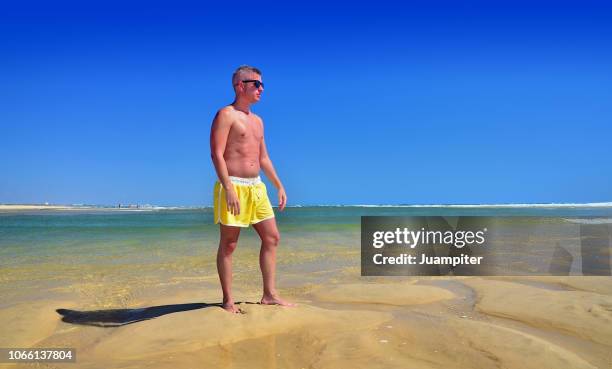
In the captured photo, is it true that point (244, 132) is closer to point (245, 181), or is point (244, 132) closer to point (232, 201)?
point (245, 181)

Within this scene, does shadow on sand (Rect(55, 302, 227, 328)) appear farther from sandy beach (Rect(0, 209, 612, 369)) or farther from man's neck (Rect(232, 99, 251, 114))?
man's neck (Rect(232, 99, 251, 114))

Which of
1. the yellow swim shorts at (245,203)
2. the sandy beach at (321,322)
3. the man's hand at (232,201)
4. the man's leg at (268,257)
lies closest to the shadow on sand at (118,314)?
the sandy beach at (321,322)

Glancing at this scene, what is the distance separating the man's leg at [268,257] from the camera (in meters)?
4.22

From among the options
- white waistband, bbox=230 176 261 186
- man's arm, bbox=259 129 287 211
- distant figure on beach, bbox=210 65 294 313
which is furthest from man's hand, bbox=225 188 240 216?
man's arm, bbox=259 129 287 211

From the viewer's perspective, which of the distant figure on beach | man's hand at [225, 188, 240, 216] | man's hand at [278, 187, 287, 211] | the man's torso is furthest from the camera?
man's hand at [278, 187, 287, 211]

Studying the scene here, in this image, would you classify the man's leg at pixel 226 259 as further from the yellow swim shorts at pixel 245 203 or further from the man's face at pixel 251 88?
the man's face at pixel 251 88

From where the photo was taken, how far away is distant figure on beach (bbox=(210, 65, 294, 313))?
3.99 metres

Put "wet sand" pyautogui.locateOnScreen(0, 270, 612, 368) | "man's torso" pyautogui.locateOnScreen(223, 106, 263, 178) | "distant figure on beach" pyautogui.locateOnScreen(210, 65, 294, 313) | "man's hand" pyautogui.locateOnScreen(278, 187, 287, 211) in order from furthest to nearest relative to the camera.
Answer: "man's hand" pyautogui.locateOnScreen(278, 187, 287, 211) < "man's torso" pyautogui.locateOnScreen(223, 106, 263, 178) < "distant figure on beach" pyautogui.locateOnScreen(210, 65, 294, 313) < "wet sand" pyautogui.locateOnScreen(0, 270, 612, 368)

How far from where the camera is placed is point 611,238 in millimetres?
12320

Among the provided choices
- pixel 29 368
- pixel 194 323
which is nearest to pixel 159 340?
pixel 194 323

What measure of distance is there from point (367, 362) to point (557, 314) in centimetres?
215

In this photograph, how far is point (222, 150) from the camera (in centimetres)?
400

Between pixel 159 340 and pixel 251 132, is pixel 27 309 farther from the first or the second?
pixel 251 132

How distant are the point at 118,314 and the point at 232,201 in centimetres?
172
